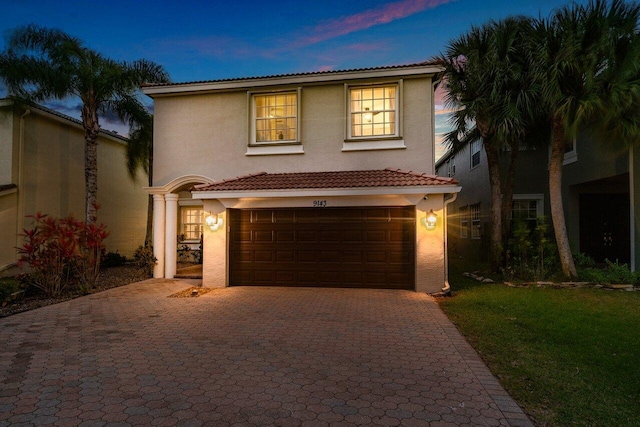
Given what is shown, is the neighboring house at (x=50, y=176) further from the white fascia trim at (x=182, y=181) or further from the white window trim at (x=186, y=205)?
the white fascia trim at (x=182, y=181)

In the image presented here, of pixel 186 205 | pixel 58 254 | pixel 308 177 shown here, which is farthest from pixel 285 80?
pixel 186 205

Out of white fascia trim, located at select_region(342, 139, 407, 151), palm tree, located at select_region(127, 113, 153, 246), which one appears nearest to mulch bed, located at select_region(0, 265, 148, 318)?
palm tree, located at select_region(127, 113, 153, 246)

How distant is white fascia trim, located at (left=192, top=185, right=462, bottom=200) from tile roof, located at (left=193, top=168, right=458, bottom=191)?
0.10 metres

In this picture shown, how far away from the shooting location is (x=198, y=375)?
4426mm

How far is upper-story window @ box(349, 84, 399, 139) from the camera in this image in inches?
452

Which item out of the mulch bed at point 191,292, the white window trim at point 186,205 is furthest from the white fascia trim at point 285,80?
the mulch bed at point 191,292

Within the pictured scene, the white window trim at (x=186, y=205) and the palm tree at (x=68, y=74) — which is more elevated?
the palm tree at (x=68, y=74)

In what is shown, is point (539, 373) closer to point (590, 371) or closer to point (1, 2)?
point (590, 371)

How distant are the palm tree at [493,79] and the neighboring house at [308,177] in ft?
3.89

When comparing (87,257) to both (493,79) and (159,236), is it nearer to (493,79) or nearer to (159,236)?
(159,236)

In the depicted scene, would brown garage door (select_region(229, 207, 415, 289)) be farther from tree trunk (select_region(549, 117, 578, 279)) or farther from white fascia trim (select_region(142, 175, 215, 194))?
tree trunk (select_region(549, 117, 578, 279))

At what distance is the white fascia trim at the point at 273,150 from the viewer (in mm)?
11750

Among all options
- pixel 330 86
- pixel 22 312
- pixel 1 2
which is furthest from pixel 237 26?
pixel 22 312

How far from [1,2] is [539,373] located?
19.0 meters
